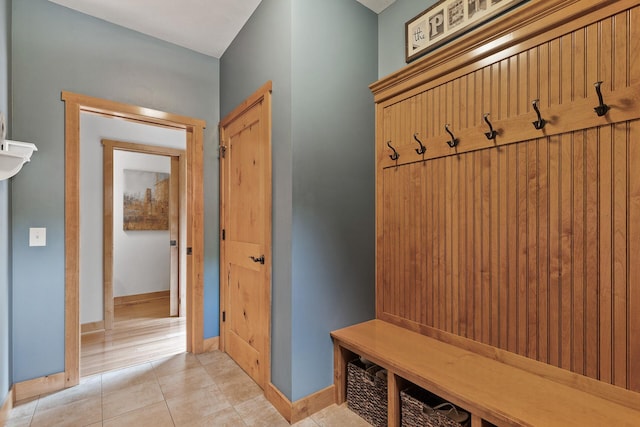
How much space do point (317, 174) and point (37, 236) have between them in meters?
1.91

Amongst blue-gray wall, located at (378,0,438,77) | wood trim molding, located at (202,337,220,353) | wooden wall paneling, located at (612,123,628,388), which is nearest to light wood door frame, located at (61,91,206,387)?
wood trim molding, located at (202,337,220,353)

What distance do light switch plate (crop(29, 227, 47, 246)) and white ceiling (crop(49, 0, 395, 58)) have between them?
5.17 feet

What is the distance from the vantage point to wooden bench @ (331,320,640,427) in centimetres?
113

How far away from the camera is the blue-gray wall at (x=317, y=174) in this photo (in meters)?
1.84

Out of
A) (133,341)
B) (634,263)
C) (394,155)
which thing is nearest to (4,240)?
(133,341)

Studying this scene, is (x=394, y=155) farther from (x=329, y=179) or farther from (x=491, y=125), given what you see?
(x=491, y=125)

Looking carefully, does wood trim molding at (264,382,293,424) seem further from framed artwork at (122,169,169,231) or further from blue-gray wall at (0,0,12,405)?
framed artwork at (122,169,169,231)

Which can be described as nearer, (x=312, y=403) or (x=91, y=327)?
(x=312, y=403)

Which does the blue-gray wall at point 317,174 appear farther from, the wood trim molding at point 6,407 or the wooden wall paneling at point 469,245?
the wood trim molding at point 6,407

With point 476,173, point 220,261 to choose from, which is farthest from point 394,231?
point 220,261

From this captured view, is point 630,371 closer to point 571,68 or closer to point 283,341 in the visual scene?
point 571,68

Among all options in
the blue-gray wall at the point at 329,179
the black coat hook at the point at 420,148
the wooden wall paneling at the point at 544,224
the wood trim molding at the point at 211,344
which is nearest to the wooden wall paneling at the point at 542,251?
the wooden wall paneling at the point at 544,224

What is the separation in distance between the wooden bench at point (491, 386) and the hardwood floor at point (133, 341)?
1.90 meters

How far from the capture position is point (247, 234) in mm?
2324
